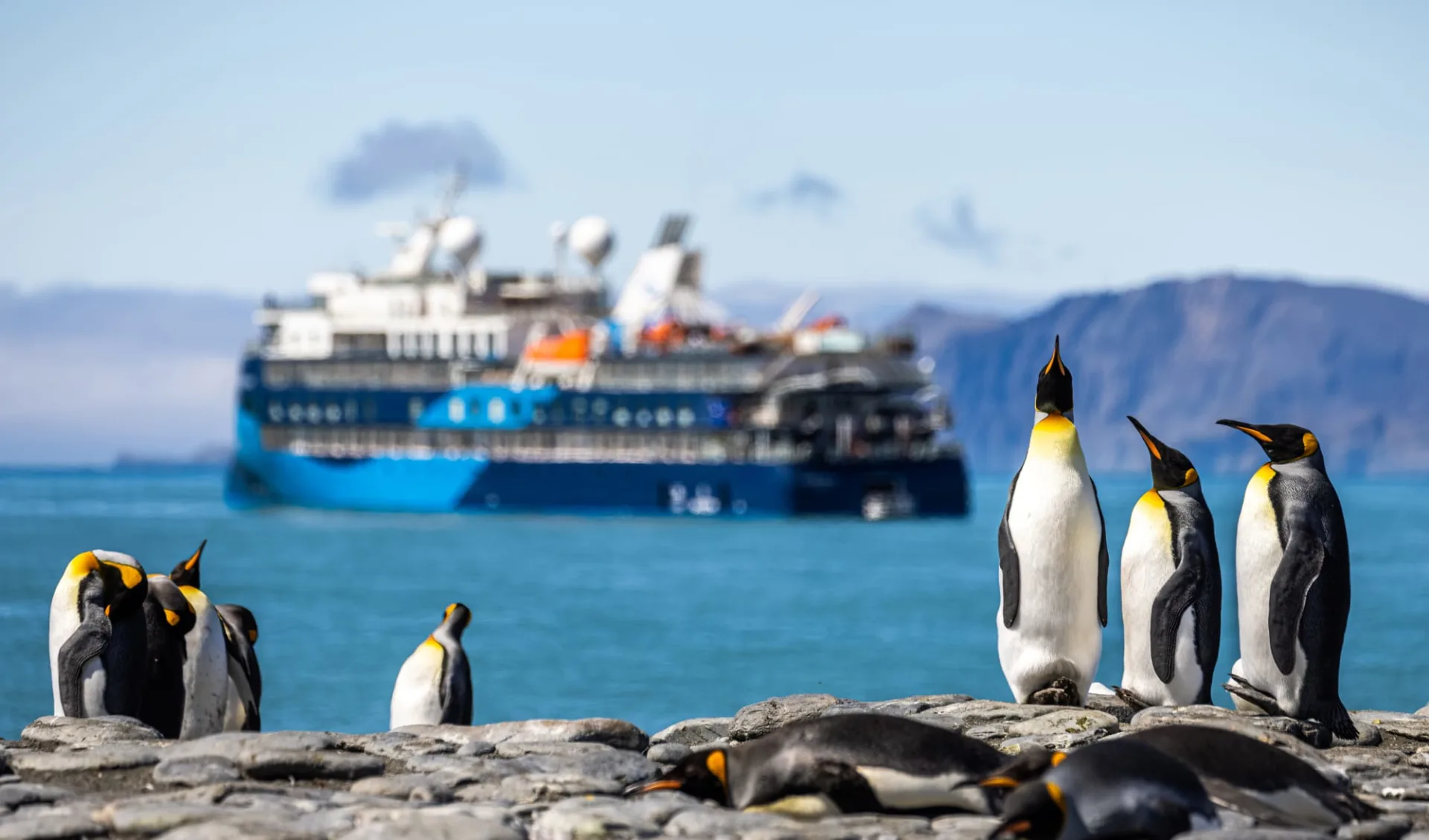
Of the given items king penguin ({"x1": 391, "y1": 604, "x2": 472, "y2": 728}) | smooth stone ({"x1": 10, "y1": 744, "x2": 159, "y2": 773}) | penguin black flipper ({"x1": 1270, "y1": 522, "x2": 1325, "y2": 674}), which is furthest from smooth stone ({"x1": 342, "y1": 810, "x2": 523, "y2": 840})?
king penguin ({"x1": 391, "y1": 604, "x2": 472, "y2": 728})

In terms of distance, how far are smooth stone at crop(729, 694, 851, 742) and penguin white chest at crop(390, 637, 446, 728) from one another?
4.03 metres

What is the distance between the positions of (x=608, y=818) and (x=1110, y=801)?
73.7 inches

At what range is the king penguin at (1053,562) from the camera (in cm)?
1037

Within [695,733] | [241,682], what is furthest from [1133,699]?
[241,682]

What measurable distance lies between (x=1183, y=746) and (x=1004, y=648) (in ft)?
9.85

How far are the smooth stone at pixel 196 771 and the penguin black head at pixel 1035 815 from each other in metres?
3.53

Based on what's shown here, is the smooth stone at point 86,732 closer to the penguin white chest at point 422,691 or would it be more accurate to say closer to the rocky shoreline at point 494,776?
the rocky shoreline at point 494,776

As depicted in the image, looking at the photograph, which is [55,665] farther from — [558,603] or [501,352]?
[501,352]

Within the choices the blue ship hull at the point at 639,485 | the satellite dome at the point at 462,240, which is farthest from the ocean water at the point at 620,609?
the satellite dome at the point at 462,240

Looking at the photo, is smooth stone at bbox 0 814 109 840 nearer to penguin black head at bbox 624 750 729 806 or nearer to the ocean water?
penguin black head at bbox 624 750 729 806

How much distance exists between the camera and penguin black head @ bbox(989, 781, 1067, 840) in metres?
6.82

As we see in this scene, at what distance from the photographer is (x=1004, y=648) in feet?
35.2

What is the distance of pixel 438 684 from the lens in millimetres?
14297

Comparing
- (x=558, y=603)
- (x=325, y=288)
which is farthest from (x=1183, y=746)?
(x=325, y=288)
